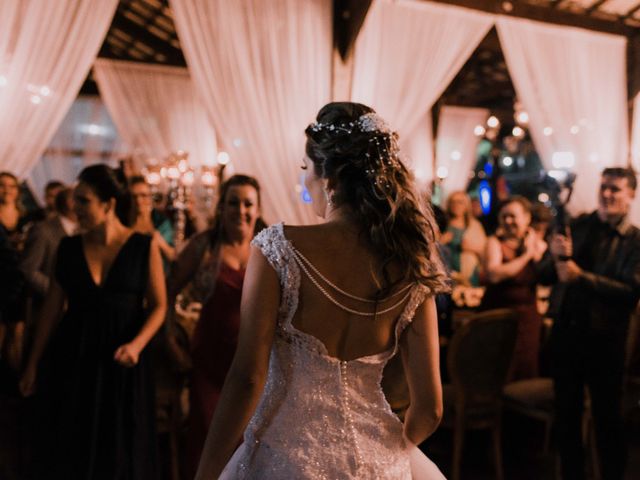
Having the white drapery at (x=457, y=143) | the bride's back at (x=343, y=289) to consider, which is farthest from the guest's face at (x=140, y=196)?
the white drapery at (x=457, y=143)

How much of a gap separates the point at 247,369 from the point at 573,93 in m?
5.07

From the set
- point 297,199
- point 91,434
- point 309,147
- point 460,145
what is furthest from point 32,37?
point 460,145

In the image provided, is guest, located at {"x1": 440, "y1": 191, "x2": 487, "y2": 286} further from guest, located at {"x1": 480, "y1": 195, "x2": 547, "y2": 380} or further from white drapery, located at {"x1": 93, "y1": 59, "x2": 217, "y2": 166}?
white drapery, located at {"x1": 93, "y1": 59, "x2": 217, "y2": 166}

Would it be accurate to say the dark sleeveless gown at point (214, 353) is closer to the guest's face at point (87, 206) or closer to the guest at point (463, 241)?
the guest's face at point (87, 206)

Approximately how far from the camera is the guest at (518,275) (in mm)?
3863

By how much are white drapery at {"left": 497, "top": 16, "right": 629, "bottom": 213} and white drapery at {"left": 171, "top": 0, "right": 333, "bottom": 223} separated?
1.84m

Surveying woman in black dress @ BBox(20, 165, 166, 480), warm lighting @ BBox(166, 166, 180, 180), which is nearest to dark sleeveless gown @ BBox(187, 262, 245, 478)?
woman in black dress @ BBox(20, 165, 166, 480)

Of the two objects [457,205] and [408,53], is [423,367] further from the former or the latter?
[457,205]

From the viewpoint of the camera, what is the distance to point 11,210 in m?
5.00

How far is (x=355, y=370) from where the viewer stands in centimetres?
142

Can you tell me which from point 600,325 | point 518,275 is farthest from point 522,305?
point 600,325

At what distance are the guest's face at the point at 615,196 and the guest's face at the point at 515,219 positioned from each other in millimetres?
986

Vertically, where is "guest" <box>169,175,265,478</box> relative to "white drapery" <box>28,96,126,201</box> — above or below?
below

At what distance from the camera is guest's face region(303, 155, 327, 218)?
4.66ft
